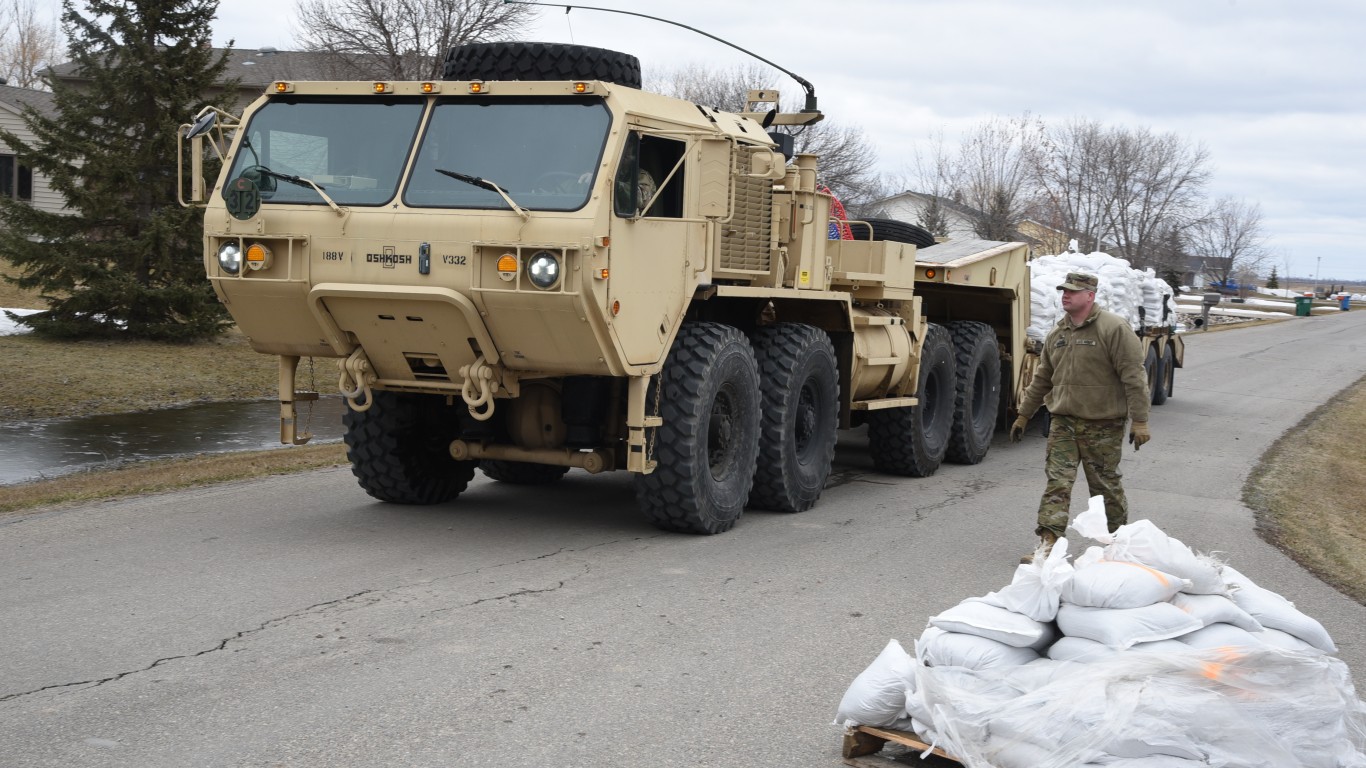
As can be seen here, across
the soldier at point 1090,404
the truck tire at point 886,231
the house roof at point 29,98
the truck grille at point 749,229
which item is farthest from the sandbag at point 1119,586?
the house roof at point 29,98

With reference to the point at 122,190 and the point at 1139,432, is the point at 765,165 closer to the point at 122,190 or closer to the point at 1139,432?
the point at 1139,432

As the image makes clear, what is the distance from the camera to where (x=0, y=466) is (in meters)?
12.1

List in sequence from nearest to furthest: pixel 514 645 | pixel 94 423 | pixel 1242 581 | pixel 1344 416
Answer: pixel 1242 581, pixel 514 645, pixel 94 423, pixel 1344 416

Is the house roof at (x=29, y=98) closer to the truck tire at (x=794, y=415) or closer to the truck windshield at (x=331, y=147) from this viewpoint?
the truck windshield at (x=331, y=147)

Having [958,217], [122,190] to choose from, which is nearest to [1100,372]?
[122,190]

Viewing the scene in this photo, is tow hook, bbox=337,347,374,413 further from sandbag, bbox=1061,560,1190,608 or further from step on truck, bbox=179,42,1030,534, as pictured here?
sandbag, bbox=1061,560,1190,608

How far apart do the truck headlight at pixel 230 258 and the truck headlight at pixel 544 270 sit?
1922 mm

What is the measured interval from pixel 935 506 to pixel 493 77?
4919 mm

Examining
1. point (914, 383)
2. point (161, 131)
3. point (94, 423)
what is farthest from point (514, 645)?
point (161, 131)

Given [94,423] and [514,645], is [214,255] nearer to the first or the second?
[514,645]

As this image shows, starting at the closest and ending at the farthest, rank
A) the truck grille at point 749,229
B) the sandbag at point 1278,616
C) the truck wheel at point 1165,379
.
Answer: the sandbag at point 1278,616
the truck grille at point 749,229
the truck wheel at point 1165,379

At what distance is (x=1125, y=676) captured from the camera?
430 cm

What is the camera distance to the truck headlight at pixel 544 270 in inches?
299

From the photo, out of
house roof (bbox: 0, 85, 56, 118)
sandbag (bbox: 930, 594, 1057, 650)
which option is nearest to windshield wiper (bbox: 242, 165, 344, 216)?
sandbag (bbox: 930, 594, 1057, 650)
